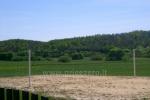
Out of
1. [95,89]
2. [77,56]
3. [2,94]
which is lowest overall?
[95,89]

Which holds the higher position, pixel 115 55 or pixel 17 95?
pixel 115 55

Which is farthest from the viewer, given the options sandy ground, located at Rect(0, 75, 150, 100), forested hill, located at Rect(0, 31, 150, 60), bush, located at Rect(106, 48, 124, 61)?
forested hill, located at Rect(0, 31, 150, 60)

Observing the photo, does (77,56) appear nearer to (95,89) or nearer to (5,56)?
(5,56)

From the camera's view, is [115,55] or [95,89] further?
[115,55]

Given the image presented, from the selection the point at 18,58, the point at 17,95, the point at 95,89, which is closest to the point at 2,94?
the point at 17,95

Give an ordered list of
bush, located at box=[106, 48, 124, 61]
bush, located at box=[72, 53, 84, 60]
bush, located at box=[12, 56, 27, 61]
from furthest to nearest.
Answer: bush, located at box=[72, 53, 84, 60] → bush, located at box=[106, 48, 124, 61] → bush, located at box=[12, 56, 27, 61]

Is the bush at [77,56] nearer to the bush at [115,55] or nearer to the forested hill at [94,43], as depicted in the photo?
the bush at [115,55]

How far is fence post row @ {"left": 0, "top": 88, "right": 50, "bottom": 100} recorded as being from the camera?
4.21m

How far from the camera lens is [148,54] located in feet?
123

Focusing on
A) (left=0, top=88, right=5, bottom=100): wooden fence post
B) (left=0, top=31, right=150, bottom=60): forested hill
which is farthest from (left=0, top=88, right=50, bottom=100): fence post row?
(left=0, top=31, right=150, bottom=60): forested hill

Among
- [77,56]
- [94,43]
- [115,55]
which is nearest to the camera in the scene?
[115,55]

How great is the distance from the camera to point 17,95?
4.61 m

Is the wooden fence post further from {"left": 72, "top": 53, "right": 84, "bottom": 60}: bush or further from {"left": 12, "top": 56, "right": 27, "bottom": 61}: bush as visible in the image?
{"left": 72, "top": 53, "right": 84, "bottom": 60}: bush

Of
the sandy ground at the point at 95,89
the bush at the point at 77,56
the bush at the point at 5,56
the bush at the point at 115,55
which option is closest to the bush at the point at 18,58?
the bush at the point at 5,56
